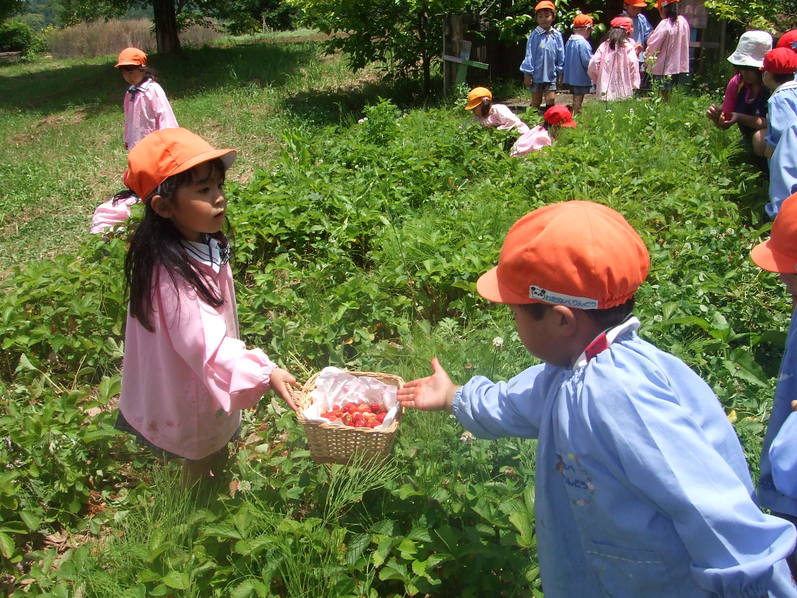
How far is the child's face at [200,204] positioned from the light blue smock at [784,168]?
3.42 metres

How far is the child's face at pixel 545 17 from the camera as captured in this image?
8984 millimetres

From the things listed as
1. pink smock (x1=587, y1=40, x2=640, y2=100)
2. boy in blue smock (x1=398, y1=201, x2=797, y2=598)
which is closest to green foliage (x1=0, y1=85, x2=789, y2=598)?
boy in blue smock (x1=398, y1=201, x2=797, y2=598)

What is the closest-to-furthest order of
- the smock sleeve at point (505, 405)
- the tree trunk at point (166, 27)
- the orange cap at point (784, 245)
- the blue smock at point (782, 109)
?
the smock sleeve at point (505, 405)
the orange cap at point (784, 245)
the blue smock at point (782, 109)
the tree trunk at point (166, 27)

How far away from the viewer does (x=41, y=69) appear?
22312 millimetres

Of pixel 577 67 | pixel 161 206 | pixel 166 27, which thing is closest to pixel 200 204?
pixel 161 206

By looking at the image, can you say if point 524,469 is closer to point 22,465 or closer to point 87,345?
point 22,465

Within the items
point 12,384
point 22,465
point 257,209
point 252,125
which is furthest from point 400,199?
point 252,125

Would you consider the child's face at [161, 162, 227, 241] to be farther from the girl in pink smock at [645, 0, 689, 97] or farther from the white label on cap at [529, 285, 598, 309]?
the girl in pink smock at [645, 0, 689, 97]

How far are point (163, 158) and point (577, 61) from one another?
25.1ft

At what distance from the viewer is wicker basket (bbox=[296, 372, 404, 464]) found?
251 cm

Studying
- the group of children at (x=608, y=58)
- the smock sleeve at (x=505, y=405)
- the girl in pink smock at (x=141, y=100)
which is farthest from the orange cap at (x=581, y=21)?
the smock sleeve at (x=505, y=405)

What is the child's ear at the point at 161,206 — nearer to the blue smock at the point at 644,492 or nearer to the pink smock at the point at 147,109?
the blue smock at the point at 644,492

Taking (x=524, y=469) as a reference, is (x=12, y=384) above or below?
below

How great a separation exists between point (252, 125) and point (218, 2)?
38.5ft
